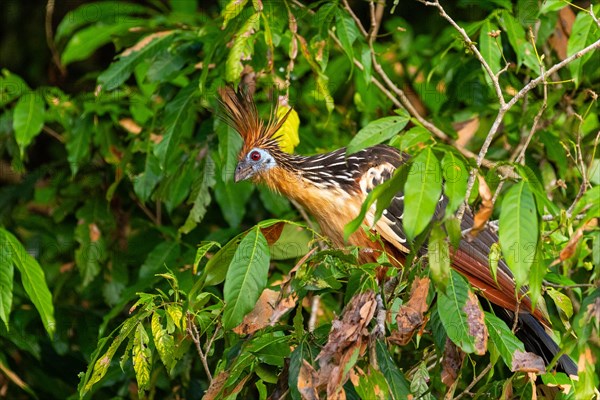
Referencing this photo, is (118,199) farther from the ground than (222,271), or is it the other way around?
(222,271)

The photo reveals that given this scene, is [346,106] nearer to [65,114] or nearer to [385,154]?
[385,154]

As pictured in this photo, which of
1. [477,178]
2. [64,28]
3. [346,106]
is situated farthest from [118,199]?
[477,178]

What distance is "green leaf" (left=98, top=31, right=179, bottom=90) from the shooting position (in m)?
4.34

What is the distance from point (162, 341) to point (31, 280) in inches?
39.3

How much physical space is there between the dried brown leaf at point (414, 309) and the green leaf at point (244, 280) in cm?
41

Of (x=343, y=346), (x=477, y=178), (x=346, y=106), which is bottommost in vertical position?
(x=346, y=106)

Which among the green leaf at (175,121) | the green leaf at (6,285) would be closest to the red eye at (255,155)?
the green leaf at (175,121)

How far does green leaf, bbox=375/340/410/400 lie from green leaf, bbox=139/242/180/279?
75.8 inches

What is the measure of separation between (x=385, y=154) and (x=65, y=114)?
1.81m

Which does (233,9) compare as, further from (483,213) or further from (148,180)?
(483,213)

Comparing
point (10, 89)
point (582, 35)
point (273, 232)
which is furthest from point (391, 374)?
point (10, 89)

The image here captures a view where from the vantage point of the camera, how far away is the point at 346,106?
218 inches

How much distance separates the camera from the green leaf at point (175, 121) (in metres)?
4.08

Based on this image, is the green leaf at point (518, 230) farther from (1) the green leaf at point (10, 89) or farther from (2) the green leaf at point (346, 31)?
(1) the green leaf at point (10, 89)
